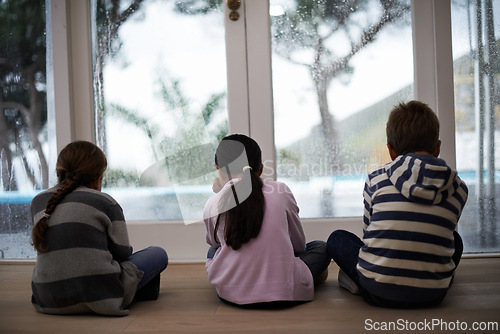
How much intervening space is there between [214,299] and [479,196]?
144cm

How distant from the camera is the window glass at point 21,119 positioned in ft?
7.70

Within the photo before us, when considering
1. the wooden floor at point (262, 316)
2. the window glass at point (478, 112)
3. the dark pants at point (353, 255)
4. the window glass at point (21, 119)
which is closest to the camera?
the wooden floor at point (262, 316)

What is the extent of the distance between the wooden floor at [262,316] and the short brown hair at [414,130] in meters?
0.52

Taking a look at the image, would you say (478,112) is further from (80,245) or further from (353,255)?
(80,245)

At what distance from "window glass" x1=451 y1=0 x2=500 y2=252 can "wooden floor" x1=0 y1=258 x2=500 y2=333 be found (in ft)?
1.78

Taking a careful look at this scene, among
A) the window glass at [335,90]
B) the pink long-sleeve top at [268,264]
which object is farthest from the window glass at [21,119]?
the pink long-sleeve top at [268,264]

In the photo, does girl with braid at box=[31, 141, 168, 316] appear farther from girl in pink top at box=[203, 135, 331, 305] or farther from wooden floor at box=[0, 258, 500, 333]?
girl in pink top at box=[203, 135, 331, 305]

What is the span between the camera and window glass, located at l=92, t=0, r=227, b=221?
2.28m

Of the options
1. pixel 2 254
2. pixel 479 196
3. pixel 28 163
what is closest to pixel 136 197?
pixel 28 163

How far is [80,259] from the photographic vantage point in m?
1.39

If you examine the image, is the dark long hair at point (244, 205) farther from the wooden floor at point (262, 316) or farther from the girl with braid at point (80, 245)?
the girl with braid at point (80, 245)

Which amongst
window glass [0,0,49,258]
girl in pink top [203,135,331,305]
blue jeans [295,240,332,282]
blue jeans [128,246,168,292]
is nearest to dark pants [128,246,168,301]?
blue jeans [128,246,168,292]

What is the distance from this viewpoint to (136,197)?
235 centimetres

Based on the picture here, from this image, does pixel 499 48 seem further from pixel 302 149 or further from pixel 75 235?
pixel 75 235
